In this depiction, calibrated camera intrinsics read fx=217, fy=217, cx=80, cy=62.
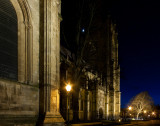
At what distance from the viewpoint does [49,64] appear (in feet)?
46.3

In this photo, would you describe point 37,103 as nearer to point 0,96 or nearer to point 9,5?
point 0,96

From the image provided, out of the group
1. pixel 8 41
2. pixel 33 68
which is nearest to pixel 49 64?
pixel 33 68

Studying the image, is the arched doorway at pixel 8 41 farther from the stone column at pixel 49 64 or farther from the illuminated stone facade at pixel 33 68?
the stone column at pixel 49 64

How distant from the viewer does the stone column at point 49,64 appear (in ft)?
44.4

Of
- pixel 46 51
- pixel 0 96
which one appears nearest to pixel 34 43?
pixel 46 51

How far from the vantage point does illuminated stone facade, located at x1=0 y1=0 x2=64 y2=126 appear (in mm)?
11883

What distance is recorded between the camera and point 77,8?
21.0 meters

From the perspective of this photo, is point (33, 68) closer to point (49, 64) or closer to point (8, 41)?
point (49, 64)

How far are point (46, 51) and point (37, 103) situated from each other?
3.35m

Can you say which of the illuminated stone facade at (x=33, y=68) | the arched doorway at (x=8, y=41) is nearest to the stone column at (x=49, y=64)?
the illuminated stone facade at (x=33, y=68)

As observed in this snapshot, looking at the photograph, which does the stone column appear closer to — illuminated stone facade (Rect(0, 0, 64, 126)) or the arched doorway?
illuminated stone facade (Rect(0, 0, 64, 126))

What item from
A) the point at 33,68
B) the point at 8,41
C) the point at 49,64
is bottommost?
the point at 33,68

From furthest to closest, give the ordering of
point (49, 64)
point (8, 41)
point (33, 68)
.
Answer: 1. point (49, 64)
2. point (33, 68)
3. point (8, 41)

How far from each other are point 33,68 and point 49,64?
1.11 meters
